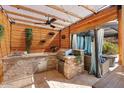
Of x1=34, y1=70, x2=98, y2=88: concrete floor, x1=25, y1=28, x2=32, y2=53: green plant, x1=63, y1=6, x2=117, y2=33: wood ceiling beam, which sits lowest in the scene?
x1=34, y1=70, x2=98, y2=88: concrete floor

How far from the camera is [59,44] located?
240 inches

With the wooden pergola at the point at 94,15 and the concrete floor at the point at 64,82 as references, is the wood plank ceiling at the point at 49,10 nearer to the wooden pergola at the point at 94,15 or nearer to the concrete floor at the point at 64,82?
the wooden pergola at the point at 94,15

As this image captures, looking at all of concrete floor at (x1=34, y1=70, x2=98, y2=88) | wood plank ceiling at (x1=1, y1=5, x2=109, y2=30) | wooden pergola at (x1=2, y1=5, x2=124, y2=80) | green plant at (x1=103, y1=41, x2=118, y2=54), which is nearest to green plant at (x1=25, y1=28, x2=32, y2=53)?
wood plank ceiling at (x1=1, y1=5, x2=109, y2=30)

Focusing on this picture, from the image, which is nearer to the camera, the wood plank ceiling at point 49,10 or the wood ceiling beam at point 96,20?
the wood plank ceiling at point 49,10

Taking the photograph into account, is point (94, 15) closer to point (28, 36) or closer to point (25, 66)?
point (28, 36)

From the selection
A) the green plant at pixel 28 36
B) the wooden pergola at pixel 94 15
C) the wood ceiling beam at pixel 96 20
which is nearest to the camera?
the wooden pergola at pixel 94 15

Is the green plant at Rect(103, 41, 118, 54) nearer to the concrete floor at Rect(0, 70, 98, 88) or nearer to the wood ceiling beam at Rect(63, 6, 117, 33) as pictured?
the wood ceiling beam at Rect(63, 6, 117, 33)

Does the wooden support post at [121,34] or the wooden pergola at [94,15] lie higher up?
the wooden pergola at [94,15]

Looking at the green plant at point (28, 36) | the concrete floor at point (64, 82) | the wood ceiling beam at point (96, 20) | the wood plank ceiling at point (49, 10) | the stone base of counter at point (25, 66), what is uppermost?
the wood plank ceiling at point (49, 10)

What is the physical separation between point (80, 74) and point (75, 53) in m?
0.88

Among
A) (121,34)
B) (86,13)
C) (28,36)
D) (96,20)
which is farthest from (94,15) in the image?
(28,36)

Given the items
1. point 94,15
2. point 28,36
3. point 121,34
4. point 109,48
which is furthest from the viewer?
point 109,48

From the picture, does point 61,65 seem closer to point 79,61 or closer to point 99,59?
point 79,61

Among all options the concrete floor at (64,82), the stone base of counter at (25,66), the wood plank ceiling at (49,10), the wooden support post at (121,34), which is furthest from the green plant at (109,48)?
the wooden support post at (121,34)
